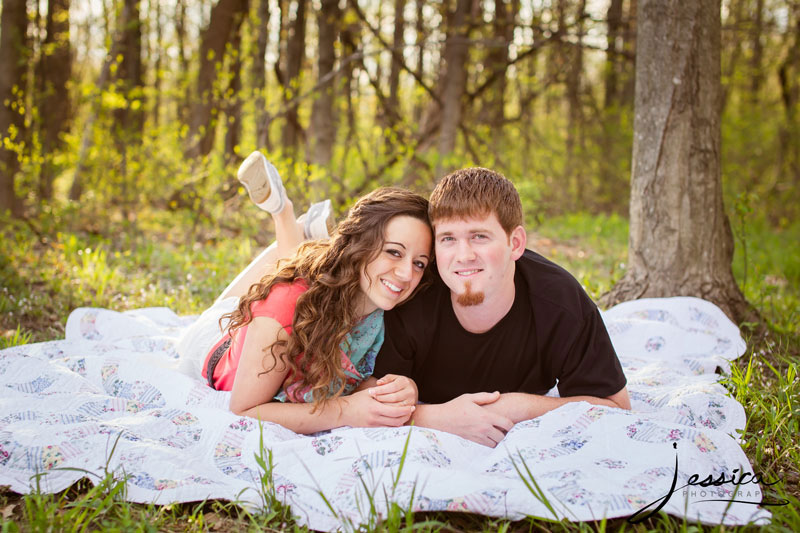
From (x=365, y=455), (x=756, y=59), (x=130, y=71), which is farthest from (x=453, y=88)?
(x=756, y=59)

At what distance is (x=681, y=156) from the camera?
13.5ft

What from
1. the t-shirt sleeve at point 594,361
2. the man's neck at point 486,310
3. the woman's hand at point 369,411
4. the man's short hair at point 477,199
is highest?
the man's short hair at point 477,199

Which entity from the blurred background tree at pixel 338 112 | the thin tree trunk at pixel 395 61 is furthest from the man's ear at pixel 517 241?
the thin tree trunk at pixel 395 61

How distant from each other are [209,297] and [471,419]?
10.4ft

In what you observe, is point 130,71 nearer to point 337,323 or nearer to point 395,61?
point 395,61

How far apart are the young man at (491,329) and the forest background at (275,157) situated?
893mm

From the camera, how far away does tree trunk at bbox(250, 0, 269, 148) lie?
7.10 metres

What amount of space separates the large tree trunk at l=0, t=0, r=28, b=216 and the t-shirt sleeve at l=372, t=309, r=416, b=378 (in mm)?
5569

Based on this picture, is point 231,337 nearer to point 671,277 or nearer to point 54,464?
point 54,464

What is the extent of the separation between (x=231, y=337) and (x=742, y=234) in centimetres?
361

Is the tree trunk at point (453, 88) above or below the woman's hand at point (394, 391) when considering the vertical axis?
above

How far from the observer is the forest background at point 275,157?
521 cm

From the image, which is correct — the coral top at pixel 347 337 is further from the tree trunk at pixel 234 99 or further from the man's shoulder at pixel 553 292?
the tree trunk at pixel 234 99

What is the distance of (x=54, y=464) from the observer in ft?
7.32
